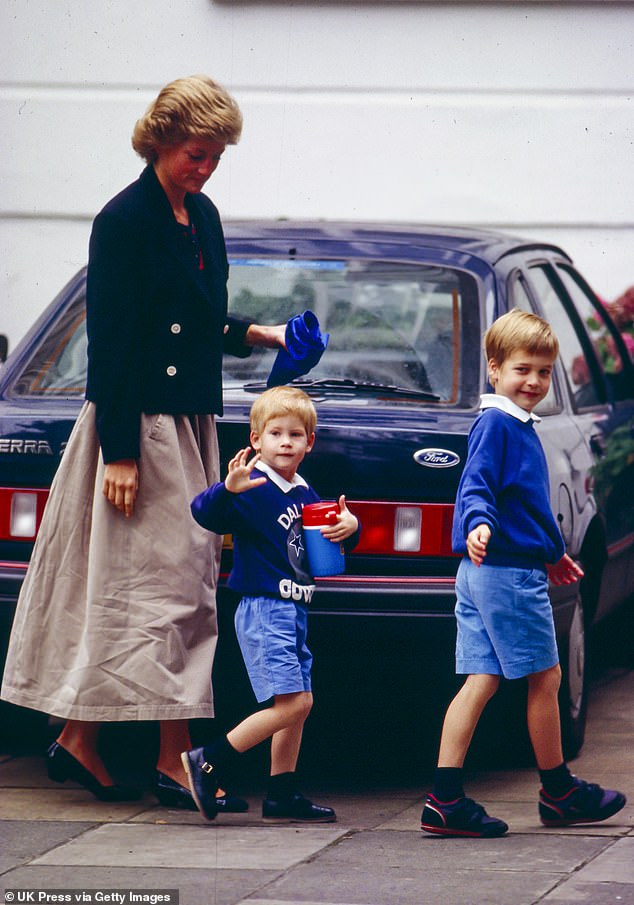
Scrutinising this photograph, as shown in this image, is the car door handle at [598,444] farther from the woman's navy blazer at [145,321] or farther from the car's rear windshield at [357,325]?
the woman's navy blazer at [145,321]

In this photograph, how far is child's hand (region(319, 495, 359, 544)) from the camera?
4598 millimetres

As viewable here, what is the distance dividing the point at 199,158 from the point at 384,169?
15.7ft

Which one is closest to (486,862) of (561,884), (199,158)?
(561,884)

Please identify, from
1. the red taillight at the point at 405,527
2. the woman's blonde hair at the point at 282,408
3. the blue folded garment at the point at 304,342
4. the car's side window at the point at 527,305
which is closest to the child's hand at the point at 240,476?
A: the woman's blonde hair at the point at 282,408

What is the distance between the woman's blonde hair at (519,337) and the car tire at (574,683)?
110 cm

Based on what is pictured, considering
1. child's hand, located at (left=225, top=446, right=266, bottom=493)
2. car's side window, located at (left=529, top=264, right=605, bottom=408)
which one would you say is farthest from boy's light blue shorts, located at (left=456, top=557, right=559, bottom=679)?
car's side window, located at (left=529, top=264, right=605, bottom=408)

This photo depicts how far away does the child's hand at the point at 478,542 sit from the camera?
14.4 ft

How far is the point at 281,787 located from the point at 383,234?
1.89 meters

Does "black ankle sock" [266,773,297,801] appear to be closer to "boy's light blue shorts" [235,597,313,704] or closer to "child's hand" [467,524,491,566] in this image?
"boy's light blue shorts" [235,597,313,704]

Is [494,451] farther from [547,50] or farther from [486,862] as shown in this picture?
[547,50]

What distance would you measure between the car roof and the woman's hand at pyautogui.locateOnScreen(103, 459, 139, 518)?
129cm

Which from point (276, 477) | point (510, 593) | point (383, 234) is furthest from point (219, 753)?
point (383, 234)

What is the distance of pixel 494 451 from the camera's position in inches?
180

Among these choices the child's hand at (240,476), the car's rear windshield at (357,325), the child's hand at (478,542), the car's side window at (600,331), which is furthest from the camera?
the car's side window at (600,331)
